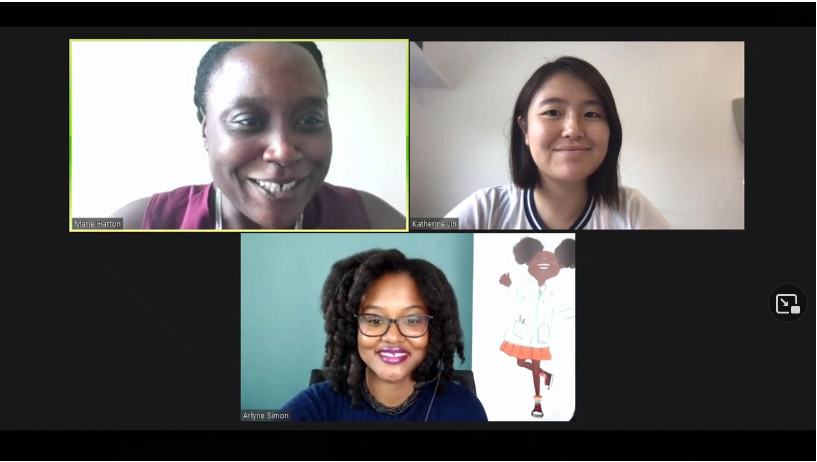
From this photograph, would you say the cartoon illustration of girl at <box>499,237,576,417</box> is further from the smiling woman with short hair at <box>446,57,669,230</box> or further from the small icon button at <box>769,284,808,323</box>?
the small icon button at <box>769,284,808,323</box>

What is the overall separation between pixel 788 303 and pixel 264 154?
67.7 inches

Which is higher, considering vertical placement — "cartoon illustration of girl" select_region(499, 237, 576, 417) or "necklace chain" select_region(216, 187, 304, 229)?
"necklace chain" select_region(216, 187, 304, 229)

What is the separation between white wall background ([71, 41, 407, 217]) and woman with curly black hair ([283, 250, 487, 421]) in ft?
0.77

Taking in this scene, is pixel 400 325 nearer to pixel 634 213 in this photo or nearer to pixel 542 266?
pixel 542 266

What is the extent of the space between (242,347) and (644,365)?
1.28m

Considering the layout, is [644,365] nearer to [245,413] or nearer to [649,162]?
[649,162]

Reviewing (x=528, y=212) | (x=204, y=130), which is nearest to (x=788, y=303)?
(x=528, y=212)

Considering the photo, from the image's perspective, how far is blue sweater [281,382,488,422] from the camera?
2.65 metres

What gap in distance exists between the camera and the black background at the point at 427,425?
267 centimetres

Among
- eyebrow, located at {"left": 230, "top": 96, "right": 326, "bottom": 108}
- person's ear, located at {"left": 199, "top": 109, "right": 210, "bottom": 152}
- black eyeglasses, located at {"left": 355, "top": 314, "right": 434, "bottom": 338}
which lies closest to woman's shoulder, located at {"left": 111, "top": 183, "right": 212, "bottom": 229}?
person's ear, located at {"left": 199, "top": 109, "right": 210, "bottom": 152}

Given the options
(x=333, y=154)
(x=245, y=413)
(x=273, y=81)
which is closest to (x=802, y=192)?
(x=333, y=154)

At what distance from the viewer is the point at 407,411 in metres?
2.66
